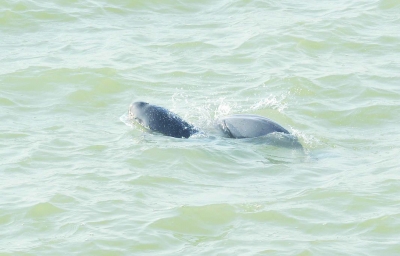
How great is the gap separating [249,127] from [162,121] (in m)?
1.06

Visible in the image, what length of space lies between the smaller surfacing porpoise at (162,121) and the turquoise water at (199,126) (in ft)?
0.54

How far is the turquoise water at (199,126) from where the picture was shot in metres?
7.95

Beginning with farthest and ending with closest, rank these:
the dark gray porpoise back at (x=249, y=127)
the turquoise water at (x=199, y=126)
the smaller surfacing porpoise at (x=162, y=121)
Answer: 1. the smaller surfacing porpoise at (x=162, y=121)
2. the dark gray porpoise back at (x=249, y=127)
3. the turquoise water at (x=199, y=126)

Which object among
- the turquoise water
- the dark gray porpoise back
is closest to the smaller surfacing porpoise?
the turquoise water

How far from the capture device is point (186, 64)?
44.9 feet

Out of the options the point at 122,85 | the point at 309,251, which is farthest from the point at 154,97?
the point at 309,251

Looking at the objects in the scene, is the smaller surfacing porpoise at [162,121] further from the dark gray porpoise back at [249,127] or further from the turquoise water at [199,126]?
the dark gray porpoise back at [249,127]

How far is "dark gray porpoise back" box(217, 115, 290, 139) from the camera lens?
1044 cm

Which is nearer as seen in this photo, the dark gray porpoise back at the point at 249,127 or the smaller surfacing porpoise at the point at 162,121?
the dark gray porpoise back at the point at 249,127

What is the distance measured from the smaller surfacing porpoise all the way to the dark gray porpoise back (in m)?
0.44

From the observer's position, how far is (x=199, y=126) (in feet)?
36.2

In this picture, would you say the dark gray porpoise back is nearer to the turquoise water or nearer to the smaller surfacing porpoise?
the turquoise water

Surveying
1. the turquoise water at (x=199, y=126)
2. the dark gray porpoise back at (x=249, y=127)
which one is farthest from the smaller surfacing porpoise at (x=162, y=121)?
the dark gray porpoise back at (x=249, y=127)

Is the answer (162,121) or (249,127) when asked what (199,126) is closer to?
(162,121)
